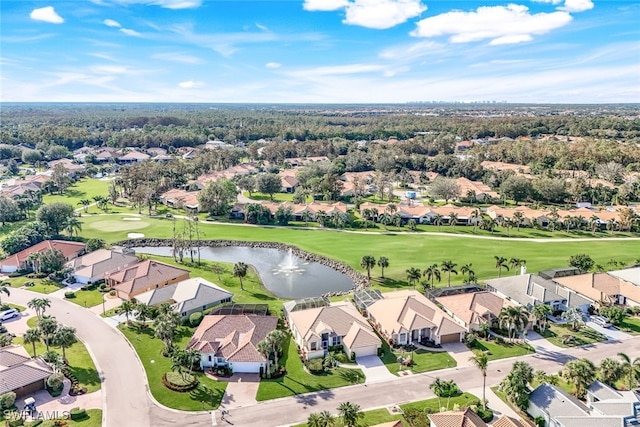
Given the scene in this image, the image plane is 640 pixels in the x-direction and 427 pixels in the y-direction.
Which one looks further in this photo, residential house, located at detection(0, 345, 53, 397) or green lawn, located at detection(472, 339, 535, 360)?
green lawn, located at detection(472, 339, 535, 360)

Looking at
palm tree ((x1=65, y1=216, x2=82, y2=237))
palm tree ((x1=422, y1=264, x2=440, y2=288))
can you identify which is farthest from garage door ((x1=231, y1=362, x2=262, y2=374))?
palm tree ((x1=65, y1=216, x2=82, y2=237))

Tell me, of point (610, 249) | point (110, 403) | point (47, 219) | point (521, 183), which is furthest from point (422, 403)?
point (521, 183)

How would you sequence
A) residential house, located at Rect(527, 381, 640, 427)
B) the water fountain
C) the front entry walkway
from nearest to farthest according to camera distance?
residential house, located at Rect(527, 381, 640, 427)
the front entry walkway
the water fountain

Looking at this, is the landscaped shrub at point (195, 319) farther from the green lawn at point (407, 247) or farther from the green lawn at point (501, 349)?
the green lawn at point (501, 349)

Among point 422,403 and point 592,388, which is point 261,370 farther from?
point 592,388

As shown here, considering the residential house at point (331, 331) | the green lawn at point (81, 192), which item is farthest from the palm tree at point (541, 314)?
the green lawn at point (81, 192)

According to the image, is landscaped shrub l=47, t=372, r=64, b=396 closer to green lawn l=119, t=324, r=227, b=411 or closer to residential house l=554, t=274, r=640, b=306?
green lawn l=119, t=324, r=227, b=411

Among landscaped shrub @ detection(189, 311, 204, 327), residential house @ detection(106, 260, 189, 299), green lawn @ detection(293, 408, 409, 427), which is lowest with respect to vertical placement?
green lawn @ detection(293, 408, 409, 427)

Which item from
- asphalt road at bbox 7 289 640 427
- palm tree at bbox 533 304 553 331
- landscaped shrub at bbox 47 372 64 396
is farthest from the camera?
palm tree at bbox 533 304 553 331
